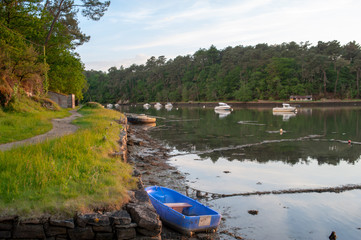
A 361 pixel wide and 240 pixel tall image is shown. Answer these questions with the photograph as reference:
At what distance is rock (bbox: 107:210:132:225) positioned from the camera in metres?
6.36

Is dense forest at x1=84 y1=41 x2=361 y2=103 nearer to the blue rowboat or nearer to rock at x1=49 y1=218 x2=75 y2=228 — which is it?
the blue rowboat

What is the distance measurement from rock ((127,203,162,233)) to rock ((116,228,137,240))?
8.1 inches

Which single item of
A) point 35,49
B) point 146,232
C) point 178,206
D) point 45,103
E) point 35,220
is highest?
point 35,49

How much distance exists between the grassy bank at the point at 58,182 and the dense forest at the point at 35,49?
15.8 metres

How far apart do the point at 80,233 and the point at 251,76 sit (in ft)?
384

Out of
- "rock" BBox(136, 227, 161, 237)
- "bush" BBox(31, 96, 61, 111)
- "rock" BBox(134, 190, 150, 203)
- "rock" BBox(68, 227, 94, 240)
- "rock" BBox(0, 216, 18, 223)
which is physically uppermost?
"bush" BBox(31, 96, 61, 111)

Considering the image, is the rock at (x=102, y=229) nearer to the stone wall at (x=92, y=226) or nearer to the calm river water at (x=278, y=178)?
the stone wall at (x=92, y=226)

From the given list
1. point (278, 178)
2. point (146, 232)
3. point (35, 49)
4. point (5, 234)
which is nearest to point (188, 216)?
point (146, 232)

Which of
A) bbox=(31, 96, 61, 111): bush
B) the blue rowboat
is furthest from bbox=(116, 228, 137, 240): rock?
bbox=(31, 96, 61, 111): bush

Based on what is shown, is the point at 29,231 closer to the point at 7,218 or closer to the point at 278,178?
the point at 7,218

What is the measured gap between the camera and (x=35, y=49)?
3684cm

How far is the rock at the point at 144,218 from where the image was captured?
6500mm

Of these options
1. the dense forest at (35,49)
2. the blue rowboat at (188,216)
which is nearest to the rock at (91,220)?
the blue rowboat at (188,216)

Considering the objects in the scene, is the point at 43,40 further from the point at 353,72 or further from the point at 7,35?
the point at 353,72
